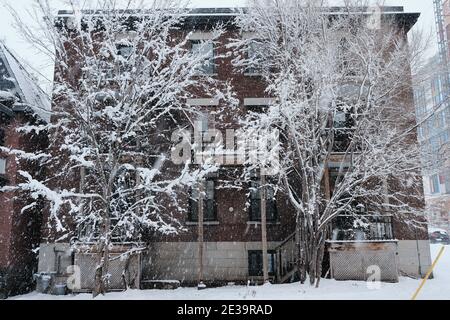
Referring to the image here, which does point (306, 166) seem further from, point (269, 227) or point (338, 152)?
point (269, 227)

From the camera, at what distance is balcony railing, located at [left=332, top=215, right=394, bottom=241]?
519 inches

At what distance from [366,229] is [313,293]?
14.2ft

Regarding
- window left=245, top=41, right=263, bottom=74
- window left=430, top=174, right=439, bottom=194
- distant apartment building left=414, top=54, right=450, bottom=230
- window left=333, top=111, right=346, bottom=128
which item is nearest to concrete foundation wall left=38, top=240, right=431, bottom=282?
distant apartment building left=414, top=54, right=450, bottom=230

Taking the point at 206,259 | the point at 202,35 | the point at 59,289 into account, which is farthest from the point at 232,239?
the point at 202,35

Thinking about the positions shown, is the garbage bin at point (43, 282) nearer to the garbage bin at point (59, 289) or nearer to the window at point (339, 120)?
the garbage bin at point (59, 289)

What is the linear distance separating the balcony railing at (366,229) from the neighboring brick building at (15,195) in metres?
11.0

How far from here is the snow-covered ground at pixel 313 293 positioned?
9.89m

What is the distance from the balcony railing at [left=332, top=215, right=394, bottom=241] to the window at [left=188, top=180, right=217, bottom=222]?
15.4ft

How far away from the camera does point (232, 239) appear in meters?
14.4

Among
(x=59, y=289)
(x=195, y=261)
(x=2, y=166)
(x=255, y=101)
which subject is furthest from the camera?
(x=255, y=101)

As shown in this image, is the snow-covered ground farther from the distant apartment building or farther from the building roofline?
the building roofline

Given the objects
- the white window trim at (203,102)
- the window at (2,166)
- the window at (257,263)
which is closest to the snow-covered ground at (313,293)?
the window at (257,263)

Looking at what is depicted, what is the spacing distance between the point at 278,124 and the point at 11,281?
1063 centimetres

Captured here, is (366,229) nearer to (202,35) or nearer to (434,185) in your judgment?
(202,35)
